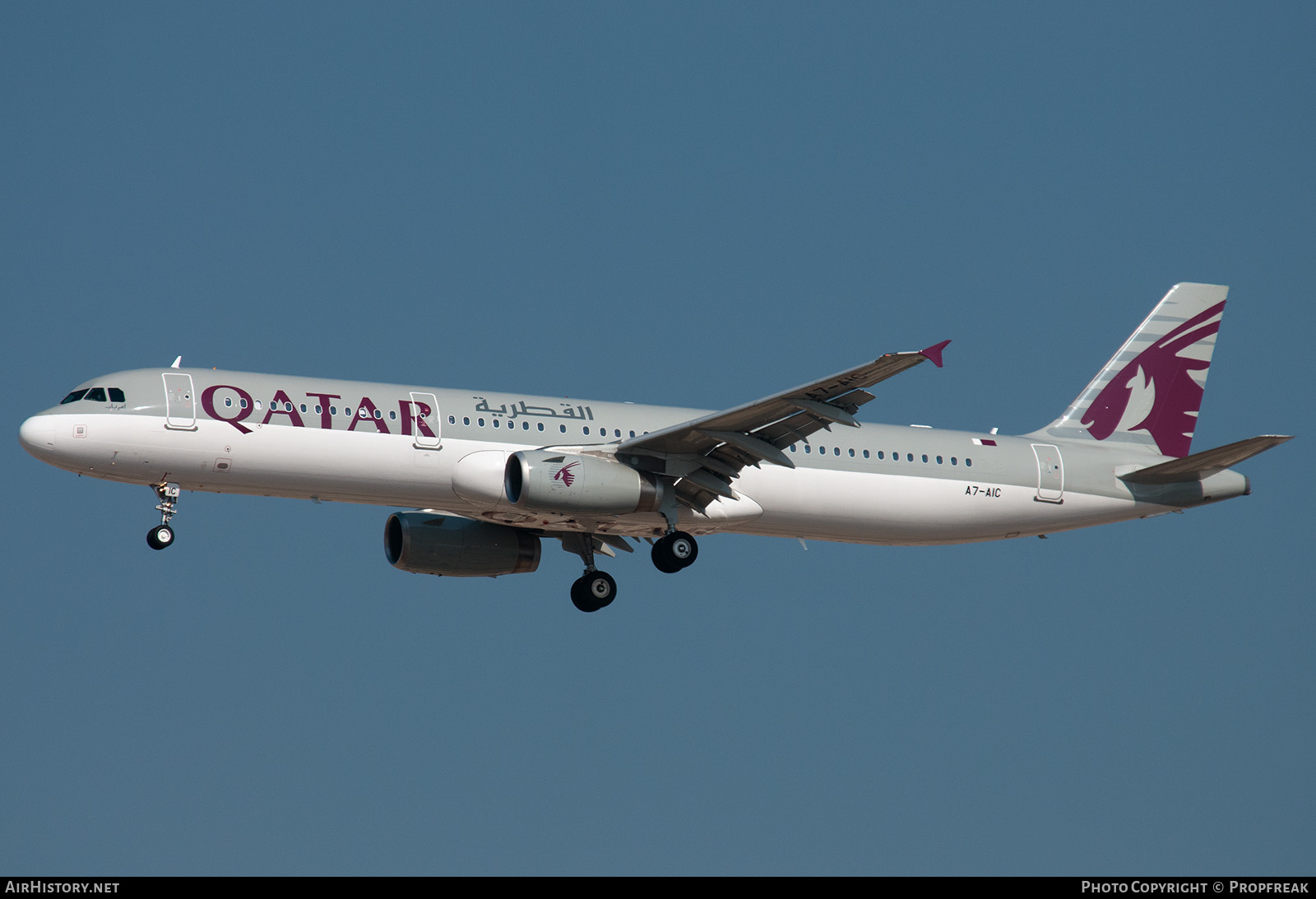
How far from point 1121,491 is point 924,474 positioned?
211 inches

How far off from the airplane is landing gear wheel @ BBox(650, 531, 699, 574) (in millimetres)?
62

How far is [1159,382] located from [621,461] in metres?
15.8

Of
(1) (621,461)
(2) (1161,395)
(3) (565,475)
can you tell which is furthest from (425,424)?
(2) (1161,395)

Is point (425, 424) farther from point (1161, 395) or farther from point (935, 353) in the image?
point (1161, 395)

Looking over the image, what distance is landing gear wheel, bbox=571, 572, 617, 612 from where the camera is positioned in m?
39.0

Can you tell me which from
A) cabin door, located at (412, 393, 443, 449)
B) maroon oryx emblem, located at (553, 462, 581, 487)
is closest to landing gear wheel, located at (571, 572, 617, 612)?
maroon oryx emblem, located at (553, 462, 581, 487)

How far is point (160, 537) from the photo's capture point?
3369 cm

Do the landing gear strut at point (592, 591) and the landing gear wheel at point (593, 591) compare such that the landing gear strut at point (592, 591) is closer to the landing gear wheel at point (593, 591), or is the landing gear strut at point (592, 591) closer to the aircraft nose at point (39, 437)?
the landing gear wheel at point (593, 591)

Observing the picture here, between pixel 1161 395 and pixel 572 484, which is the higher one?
pixel 1161 395

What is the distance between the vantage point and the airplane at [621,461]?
1302 inches

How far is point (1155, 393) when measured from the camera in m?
41.7

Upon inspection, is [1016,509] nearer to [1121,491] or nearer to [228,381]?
[1121,491]
